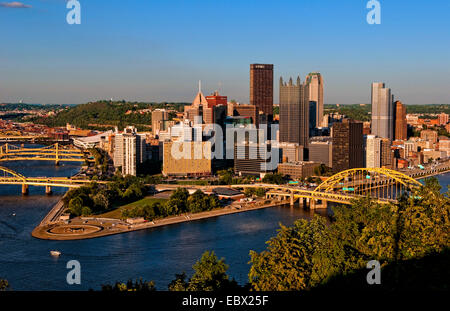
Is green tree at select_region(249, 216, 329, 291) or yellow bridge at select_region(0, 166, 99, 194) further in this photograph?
yellow bridge at select_region(0, 166, 99, 194)

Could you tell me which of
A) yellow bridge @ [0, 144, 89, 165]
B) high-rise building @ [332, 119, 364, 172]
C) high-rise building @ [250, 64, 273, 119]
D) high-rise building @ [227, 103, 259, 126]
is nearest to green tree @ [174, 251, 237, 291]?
high-rise building @ [332, 119, 364, 172]

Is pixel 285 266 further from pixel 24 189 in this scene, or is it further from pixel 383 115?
pixel 383 115

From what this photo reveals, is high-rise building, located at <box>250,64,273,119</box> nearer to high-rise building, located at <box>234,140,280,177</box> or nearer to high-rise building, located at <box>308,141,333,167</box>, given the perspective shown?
high-rise building, located at <box>308,141,333,167</box>

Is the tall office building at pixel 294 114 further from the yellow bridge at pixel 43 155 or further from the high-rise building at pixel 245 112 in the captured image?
the yellow bridge at pixel 43 155

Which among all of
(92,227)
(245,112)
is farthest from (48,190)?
(245,112)

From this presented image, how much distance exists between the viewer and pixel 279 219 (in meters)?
21.6

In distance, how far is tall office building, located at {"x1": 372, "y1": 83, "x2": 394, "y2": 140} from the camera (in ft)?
166

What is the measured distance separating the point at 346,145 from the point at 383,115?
59.7 feet

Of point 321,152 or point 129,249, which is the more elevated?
point 321,152

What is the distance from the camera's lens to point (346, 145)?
3416 cm

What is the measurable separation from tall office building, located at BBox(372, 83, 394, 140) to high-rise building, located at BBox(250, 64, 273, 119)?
34.7ft

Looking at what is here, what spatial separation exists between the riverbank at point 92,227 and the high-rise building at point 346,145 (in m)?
14.2

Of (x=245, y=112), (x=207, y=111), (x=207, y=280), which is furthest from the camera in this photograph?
(x=245, y=112)
